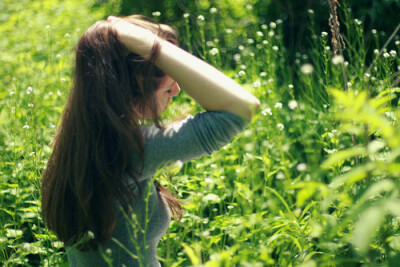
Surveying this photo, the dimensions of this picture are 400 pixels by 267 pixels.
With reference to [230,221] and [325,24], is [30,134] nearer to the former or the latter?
[230,221]

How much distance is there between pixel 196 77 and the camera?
3.66 feet

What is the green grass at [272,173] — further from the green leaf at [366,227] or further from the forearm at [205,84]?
the forearm at [205,84]

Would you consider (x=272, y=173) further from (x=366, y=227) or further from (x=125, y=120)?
(x=366, y=227)

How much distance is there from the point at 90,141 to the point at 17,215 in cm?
95

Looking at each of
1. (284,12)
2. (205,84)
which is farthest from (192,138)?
(284,12)

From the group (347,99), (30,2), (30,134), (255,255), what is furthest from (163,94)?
(30,2)

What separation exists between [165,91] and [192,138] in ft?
0.80

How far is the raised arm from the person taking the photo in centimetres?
112

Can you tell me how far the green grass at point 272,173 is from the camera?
796mm

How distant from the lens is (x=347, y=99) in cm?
70

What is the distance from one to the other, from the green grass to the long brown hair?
0.26m

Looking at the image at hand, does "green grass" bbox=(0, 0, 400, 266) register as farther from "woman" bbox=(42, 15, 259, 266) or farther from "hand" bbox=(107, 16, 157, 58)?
"hand" bbox=(107, 16, 157, 58)

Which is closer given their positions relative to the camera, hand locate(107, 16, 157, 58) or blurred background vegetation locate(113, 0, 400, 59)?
hand locate(107, 16, 157, 58)

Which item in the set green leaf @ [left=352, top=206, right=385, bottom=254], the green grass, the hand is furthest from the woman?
green leaf @ [left=352, top=206, right=385, bottom=254]
